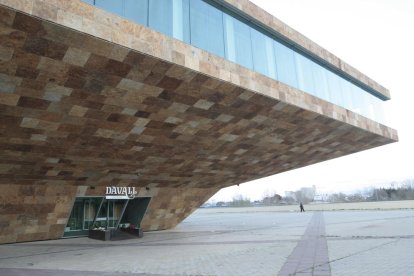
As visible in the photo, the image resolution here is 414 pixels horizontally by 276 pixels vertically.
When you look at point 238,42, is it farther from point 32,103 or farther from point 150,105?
point 32,103

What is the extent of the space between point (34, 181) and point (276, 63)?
13628mm

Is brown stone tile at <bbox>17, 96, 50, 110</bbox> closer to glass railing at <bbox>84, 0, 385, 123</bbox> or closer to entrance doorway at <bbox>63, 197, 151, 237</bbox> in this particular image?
glass railing at <bbox>84, 0, 385, 123</bbox>

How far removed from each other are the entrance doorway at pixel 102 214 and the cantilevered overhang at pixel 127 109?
279cm

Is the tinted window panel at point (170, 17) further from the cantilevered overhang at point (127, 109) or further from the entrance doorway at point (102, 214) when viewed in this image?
the entrance doorway at point (102, 214)

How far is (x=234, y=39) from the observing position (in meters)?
13.6

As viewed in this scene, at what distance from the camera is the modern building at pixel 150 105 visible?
30.7 ft

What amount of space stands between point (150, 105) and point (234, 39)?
14.7 feet

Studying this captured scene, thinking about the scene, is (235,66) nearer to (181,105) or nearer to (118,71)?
(181,105)

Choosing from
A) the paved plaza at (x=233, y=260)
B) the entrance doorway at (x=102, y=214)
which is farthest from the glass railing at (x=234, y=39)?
the entrance doorway at (x=102, y=214)

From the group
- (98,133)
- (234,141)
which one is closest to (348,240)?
(234,141)

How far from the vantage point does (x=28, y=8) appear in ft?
25.8

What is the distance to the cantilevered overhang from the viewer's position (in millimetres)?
8922

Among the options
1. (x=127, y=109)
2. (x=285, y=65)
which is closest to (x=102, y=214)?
(x=127, y=109)

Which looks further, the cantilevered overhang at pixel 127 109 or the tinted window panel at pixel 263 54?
the tinted window panel at pixel 263 54
